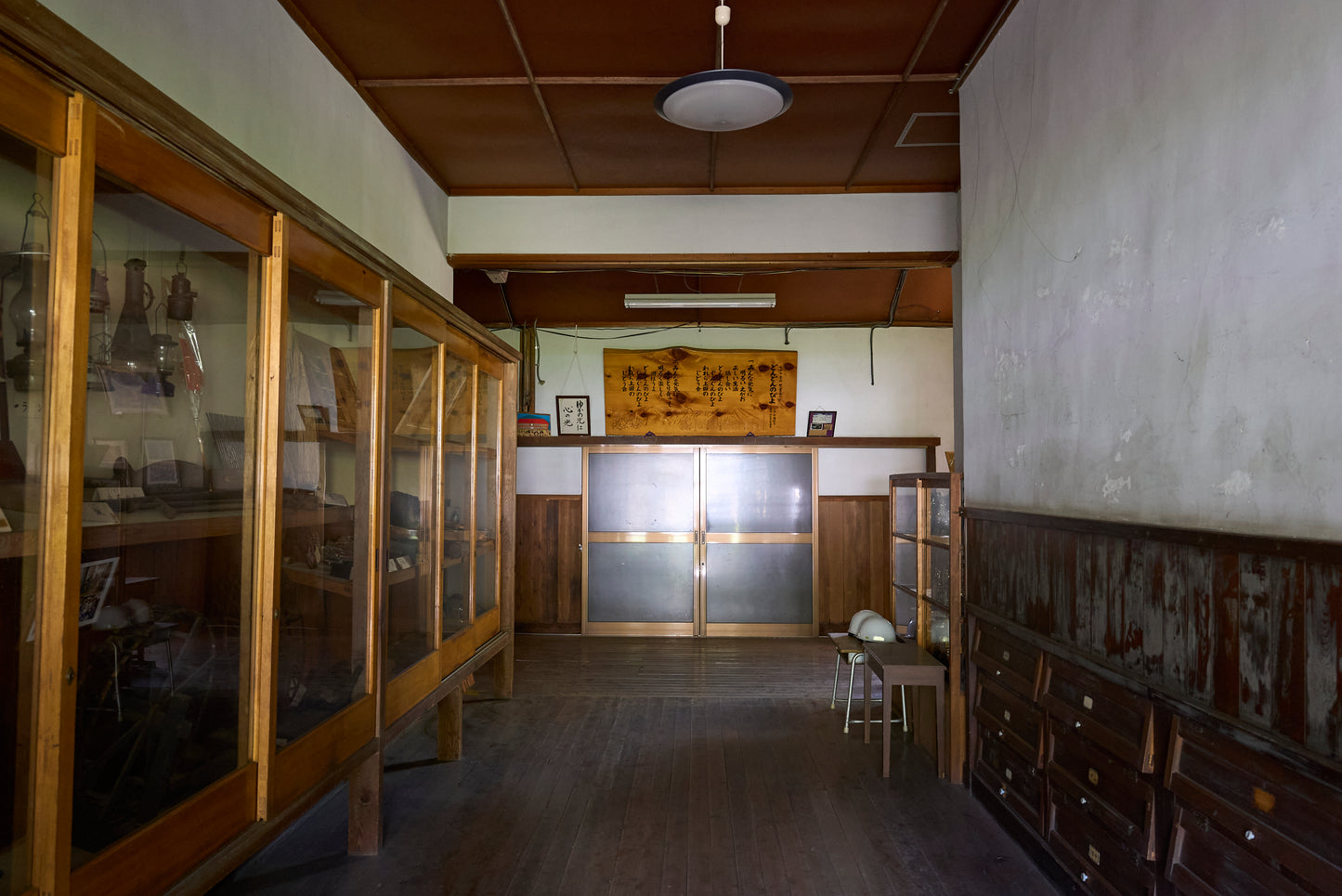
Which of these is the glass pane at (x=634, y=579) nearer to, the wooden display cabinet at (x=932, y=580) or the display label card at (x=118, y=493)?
the wooden display cabinet at (x=932, y=580)

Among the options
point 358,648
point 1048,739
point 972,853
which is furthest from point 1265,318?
point 358,648

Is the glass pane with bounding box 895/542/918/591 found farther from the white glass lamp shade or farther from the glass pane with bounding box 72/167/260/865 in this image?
the glass pane with bounding box 72/167/260/865

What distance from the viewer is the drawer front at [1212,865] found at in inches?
74.8

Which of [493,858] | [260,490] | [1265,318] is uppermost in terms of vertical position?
[1265,318]

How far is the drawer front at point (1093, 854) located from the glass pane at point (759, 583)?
4807 millimetres

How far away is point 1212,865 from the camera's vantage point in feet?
6.90

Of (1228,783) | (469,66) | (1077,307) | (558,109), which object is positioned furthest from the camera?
(558,109)

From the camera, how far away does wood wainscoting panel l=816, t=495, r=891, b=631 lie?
7.80 meters

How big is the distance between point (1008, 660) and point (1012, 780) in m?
0.48

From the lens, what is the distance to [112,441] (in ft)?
6.40

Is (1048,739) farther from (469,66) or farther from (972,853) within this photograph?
(469,66)

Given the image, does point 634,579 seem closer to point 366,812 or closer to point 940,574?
point 940,574

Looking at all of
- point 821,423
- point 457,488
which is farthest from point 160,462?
point 821,423

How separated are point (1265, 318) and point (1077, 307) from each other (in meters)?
0.97
